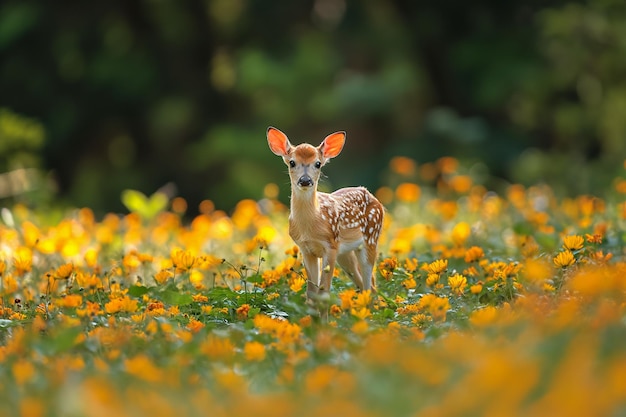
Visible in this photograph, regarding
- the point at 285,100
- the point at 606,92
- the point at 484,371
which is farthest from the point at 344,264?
the point at 285,100

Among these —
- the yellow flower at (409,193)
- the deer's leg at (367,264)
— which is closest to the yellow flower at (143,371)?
the deer's leg at (367,264)

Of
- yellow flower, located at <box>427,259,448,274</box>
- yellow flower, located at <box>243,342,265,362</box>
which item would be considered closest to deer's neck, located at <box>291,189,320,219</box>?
yellow flower, located at <box>427,259,448,274</box>

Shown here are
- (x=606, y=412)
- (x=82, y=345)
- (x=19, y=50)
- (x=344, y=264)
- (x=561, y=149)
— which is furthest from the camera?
(x=19, y=50)

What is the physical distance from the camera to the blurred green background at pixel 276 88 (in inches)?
627

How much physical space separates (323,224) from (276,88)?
11.8 metres

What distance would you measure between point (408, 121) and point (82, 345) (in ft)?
46.4

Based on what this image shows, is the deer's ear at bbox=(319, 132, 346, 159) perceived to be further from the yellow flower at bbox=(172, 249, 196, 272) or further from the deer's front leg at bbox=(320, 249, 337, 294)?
the yellow flower at bbox=(172, 249, 196, 272)

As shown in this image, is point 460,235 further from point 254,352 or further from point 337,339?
point 254,352

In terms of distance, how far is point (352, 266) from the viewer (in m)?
6.41

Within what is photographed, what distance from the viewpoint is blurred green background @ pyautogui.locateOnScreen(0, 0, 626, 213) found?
15922mm

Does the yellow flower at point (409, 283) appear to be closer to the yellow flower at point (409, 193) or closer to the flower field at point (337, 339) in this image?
the flower field at point (337, 339)

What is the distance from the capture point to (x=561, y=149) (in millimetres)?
15828

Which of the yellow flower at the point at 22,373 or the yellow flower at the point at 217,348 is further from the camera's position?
the yellow flower at the point at 217,348

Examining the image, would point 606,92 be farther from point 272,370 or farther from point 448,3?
point 272,370
